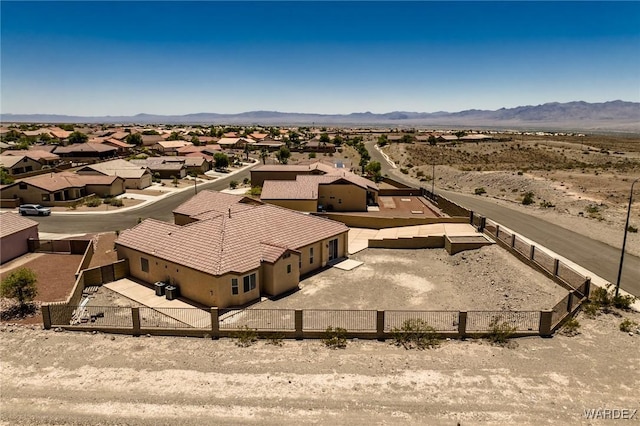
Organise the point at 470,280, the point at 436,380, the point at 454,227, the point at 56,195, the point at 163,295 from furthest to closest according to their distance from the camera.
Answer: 1. the point at 56,195
2. the point at 454,227
3. the point at 470,280
4. the point at 163,295
5. the point at 436,380

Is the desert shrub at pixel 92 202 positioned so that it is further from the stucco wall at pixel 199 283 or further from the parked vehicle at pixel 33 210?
the stucco wall at pixel 199 283

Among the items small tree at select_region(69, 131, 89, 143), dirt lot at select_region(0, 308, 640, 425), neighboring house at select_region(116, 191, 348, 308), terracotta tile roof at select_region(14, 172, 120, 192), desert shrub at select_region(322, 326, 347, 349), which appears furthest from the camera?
small tree at select_region(69, 131, 89, 143)

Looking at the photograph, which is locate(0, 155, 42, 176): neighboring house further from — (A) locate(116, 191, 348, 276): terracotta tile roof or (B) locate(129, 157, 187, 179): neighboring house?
(A) locate(116, 191, 348, 276): terracotta tile roof

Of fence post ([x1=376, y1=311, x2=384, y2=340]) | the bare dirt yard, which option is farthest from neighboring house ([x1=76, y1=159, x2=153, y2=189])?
fence post ([x1=376, y1=311, x2=384, y2=340])

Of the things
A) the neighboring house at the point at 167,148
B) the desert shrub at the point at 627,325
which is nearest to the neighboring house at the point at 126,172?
the neighboring house at the point at 167,148

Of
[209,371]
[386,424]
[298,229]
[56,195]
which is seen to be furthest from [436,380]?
[56,195]

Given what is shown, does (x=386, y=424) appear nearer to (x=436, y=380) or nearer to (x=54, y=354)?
(x=436, y=380)
